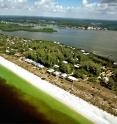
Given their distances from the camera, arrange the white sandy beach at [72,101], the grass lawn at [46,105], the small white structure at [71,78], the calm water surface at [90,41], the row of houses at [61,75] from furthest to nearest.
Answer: the calm water surface at [90,41], the row of houses at [61,75], the small white structure at [71,78], the white sandy beach at [72,101], the grass lawn at [46,105]

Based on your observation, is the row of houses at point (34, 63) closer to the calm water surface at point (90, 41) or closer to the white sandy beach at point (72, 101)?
the white sandy beach at point (72, 101)

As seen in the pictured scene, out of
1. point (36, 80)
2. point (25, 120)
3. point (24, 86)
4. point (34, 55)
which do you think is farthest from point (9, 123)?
point (34, 55)

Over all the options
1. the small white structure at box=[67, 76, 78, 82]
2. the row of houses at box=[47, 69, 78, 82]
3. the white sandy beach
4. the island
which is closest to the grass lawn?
the white sandy beach

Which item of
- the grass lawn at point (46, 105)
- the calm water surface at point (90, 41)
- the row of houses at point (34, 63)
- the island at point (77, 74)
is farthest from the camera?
the calm water surface at point (90, 41)

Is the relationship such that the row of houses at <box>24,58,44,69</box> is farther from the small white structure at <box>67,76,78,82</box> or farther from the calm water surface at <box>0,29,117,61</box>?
the calm water surface at <box>0,29,117,61</box>

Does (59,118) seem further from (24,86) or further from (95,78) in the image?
(95,78)

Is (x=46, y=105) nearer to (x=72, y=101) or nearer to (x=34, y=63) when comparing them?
(x=72, y=101)

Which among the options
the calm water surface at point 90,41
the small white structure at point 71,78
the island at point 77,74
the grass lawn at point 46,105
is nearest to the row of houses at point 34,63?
the island at point 77,74

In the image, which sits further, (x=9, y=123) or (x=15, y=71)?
(x=15, y=71)
